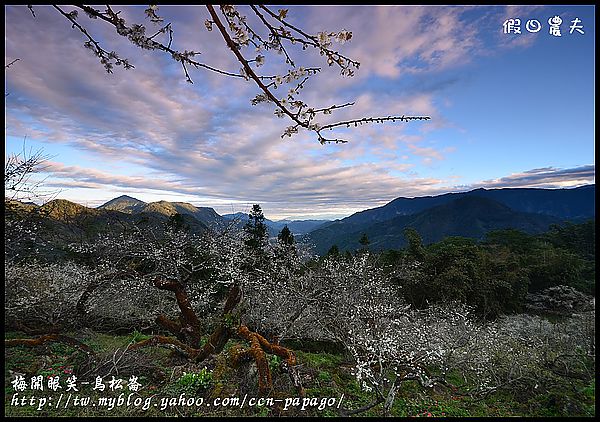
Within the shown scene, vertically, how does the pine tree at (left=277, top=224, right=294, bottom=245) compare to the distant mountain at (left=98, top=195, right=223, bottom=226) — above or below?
below

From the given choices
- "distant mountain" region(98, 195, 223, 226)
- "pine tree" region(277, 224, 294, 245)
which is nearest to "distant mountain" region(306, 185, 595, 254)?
"distant mountain" region(98, 195, 223, 226)

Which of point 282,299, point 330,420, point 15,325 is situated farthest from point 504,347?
point 15,325

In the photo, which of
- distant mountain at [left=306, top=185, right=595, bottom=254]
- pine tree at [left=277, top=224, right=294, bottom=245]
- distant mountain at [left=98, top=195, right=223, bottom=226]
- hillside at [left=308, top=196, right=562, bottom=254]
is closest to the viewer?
distant mountain at [left=98, top=195, right=223, bottom=226]

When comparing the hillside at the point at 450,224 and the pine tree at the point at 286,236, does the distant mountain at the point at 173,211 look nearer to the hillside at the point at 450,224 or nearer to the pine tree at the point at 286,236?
the pine tree at the point at 286,236

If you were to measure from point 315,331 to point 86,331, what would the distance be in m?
7.13

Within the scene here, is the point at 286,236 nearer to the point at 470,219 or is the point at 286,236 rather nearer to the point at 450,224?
the point at 450,224

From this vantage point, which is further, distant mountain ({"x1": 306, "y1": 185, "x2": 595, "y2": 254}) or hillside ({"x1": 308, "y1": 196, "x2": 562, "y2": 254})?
distant mountain ({"x1": 306, "y1": 185, "x2": 595, "y2": 254})

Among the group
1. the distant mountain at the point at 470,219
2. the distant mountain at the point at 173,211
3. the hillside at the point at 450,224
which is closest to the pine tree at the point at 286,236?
the distant mountain at the point at 173,211

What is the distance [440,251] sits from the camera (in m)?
19.6

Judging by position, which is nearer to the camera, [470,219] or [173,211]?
[173,211]

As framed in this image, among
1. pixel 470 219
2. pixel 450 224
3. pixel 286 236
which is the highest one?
pixel 286 236

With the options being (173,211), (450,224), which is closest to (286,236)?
(173,211)

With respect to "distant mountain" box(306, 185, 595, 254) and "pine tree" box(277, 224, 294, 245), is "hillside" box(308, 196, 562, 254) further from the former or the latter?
"pine tree" box(277, 224, 294, 245)

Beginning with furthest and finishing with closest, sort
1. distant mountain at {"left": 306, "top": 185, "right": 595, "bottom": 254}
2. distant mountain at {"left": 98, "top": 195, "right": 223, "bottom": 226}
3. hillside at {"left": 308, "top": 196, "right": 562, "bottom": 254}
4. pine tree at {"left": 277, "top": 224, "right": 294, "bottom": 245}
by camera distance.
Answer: distant mountain at {"left": 306, "top": 185, "right": 595, "bottom": 254}, hillside at {"left": 308, "top": 196, "right": 562, "bottom": 254}, pine tree at {"left": 277, "top": 224, "right": 294, "bottom": 245}, distant mountain at {"left": 98, "top": 195, "right": 223, "bottom": 226}
